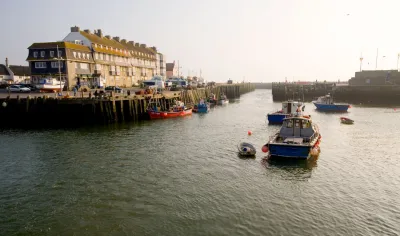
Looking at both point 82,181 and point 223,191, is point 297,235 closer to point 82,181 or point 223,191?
point 223,191

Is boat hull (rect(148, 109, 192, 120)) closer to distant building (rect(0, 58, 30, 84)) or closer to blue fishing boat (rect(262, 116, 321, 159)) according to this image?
blue fishing boat (rect(262, 116, 321, 159))

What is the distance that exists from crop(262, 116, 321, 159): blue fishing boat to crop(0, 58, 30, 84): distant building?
74.2m

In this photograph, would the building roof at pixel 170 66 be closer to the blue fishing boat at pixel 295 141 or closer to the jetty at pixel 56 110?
the jetty at pixel 56 110

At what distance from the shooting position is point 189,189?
1789cm

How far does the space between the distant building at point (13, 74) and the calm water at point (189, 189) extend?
58.5 meters

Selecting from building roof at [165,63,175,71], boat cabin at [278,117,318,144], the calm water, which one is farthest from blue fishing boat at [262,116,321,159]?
building roof at [165,63,175,71]

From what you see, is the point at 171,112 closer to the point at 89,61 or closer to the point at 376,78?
the point at 89,61

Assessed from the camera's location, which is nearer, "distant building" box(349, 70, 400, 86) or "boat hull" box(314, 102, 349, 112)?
"boat hull" box(314, 102, 349, 112)

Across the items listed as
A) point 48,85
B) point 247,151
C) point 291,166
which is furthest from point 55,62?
point 291,166

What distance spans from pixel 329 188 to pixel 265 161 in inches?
250

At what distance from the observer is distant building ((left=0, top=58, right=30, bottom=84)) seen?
78875 millimetres

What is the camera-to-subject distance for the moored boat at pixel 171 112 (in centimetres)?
4645

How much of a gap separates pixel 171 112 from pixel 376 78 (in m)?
74.4

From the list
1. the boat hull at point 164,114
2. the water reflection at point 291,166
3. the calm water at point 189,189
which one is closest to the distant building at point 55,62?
the boat hull at point 164,114
